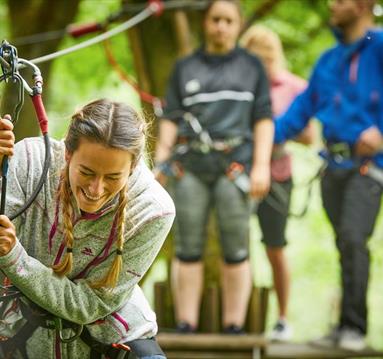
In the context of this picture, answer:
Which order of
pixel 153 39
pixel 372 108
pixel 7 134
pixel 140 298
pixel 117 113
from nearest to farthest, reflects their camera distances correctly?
pixel 7 134 → pixel 117 113 → pixel 140 298 → pixel 372 108 → pixel 153 39

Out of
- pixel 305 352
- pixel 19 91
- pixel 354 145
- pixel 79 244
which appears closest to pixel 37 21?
pixel 354 145

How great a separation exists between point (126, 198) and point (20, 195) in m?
0.35

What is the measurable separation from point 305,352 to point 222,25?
6.69 ft

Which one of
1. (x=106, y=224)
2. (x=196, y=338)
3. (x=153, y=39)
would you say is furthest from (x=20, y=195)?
(x=153, y=39)

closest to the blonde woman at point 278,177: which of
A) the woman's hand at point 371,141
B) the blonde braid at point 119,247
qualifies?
the woman's hand at point 371,141

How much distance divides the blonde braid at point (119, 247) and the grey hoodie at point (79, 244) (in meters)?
0.04

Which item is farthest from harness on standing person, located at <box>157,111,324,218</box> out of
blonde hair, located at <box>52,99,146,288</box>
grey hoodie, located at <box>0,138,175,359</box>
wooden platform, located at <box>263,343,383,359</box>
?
blonde hair, located at <box>52,99,146,288</box>

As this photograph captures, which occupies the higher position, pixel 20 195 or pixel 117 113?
pixel 117 113

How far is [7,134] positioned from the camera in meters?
2.76

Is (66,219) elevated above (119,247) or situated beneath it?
elevated above

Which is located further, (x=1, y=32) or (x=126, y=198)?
(x=1, y=32)

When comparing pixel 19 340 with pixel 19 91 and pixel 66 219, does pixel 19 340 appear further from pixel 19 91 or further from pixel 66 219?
pixel 19 91

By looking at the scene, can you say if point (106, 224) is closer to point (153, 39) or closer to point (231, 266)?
point (231, 266)

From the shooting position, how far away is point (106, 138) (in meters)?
3.01
